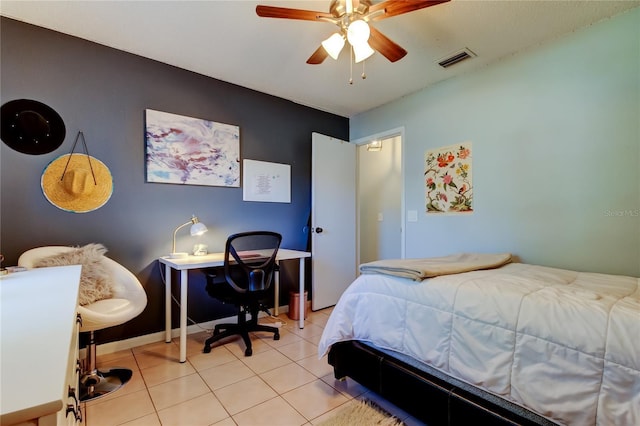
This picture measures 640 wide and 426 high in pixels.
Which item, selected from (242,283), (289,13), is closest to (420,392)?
(242,283)

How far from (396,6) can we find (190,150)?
2043 millimetres

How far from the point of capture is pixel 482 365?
122 centimetres

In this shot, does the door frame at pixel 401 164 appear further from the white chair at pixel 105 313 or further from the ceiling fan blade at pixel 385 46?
the white chair at pixel 105 313

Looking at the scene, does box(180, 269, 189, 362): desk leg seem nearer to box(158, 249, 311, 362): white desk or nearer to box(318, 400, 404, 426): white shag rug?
box(158, 249, 311, 362): white desk

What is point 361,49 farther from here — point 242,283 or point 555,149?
point 242,283

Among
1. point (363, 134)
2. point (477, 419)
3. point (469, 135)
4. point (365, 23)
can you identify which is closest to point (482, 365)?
point (477, 419)

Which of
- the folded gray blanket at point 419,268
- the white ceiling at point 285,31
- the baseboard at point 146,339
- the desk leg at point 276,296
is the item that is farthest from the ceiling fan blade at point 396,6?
the baseboard at point 146,339

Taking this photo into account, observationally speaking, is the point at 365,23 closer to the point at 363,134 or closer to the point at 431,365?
the point at 431,365

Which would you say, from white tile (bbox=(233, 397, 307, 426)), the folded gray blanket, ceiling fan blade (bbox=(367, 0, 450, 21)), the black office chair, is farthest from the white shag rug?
ceiling fan blade (bbox=(367, 0, 450, 21))

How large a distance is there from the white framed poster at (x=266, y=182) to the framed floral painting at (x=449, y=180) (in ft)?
5.01

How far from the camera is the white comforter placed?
37.6 inches

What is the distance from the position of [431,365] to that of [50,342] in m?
1.40

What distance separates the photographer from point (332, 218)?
11.6ft

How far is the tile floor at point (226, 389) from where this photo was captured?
1.60m
